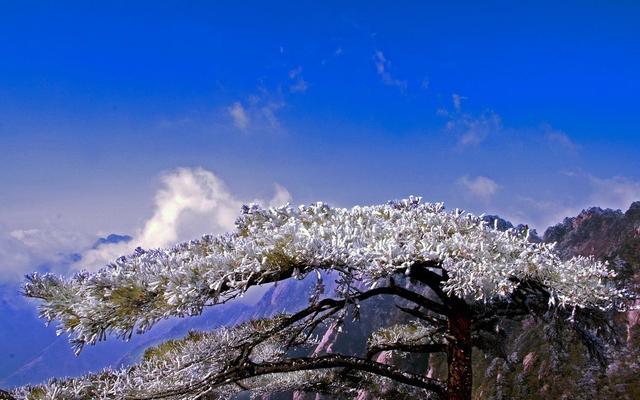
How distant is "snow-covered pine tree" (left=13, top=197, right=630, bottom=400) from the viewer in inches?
226

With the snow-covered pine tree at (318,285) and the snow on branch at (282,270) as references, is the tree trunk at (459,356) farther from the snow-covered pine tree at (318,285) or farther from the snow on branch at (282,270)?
the snow on branch at (282,270)

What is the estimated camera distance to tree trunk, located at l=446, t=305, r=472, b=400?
329 inches

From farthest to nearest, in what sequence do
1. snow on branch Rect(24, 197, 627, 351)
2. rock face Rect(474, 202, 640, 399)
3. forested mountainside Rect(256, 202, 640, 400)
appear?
Answer: 1. rock face Rect(474, 202, 640, 399)
2. forested mountainside Rect(256, 202, 640, 400)
3. snow on branch Rect(24, 197, 627, 351)

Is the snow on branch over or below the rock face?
below

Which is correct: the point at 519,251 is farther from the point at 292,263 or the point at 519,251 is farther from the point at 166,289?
the point at 166,289

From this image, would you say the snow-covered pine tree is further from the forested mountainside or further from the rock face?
the rock face

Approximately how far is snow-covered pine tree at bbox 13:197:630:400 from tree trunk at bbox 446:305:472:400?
0.02 m

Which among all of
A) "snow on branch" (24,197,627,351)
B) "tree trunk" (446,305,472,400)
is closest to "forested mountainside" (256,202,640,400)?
"tree trunk" (446,305,472,400)

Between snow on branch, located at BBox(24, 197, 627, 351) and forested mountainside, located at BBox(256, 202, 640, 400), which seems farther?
forested mountainside, located at BBox(256, 202, 640, 400)

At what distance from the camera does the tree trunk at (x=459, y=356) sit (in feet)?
27.4

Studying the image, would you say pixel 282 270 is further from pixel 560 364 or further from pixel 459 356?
pixel 560 364

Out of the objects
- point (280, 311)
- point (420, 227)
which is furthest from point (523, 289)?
point (280, 311)

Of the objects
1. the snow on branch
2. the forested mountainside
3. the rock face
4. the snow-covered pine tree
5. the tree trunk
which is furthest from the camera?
the rock face

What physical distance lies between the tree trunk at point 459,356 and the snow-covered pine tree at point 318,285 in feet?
0.06
